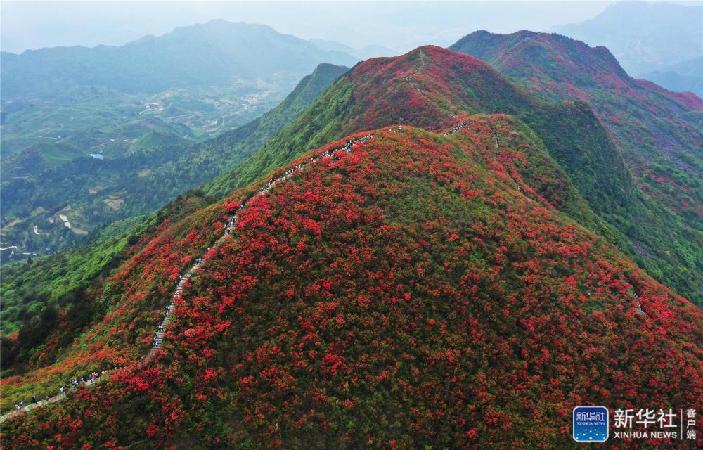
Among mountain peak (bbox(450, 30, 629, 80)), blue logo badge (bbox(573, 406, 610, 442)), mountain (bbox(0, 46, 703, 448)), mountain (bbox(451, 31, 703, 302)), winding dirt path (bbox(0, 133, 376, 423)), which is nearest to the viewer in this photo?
winding dirt path (bbox(0, 133, 376, 423))

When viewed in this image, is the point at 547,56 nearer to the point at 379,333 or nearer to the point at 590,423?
the point at 590,423

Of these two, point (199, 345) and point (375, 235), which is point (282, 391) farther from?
point (375, 235)

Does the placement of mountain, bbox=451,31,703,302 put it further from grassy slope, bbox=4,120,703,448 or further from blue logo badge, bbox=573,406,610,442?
blue logo badge, bbox=573,406,610,442

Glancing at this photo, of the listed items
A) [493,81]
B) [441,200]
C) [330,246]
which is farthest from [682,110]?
[330,246]

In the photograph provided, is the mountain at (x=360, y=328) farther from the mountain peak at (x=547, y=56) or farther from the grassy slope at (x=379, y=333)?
the mountain peak at (x=547, y=56)

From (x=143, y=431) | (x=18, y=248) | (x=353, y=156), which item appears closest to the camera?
(x=143, y=431)

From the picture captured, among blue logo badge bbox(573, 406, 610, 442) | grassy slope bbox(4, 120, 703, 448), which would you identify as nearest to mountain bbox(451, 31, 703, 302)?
grassy slope bbox(4, 120, 703, 448)
